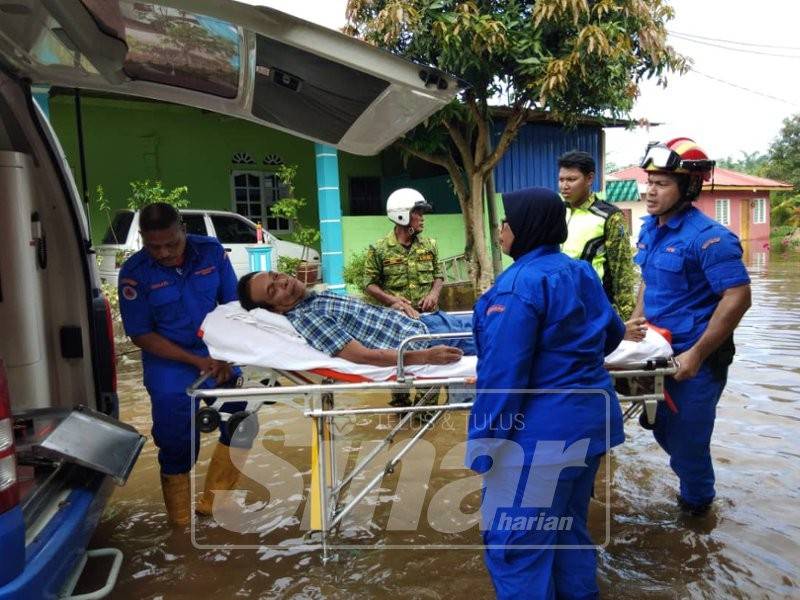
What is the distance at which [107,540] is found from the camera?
325cm

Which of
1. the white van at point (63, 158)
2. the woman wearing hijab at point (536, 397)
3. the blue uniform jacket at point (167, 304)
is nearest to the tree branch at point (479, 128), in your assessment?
the white van at point (63, 158)

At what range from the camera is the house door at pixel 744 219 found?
29.6 metres

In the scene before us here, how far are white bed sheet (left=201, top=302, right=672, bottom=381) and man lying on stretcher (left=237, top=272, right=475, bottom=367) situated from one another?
0.05 meters

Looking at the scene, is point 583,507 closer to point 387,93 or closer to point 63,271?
point 387,93

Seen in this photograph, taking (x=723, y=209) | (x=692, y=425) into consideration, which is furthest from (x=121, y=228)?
(x=723, y=209)

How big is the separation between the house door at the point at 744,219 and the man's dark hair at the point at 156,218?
31.6 metres

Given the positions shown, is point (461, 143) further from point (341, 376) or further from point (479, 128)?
point (341, 376)

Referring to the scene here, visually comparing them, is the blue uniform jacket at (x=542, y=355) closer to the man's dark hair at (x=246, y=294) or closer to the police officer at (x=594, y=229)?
the man's dark hair at (x=246, y=294)

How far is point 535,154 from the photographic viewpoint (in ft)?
37.5

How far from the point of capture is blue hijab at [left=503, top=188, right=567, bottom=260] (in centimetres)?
208

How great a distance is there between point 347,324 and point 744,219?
3175 centimetres

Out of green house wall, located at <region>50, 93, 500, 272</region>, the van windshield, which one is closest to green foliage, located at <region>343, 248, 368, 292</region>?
green house wall, located at <region>50, 93, 500, 272</region>

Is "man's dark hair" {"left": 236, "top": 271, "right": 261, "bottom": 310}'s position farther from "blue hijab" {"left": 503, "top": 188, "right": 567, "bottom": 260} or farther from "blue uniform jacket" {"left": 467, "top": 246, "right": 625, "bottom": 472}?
"blue hijab" {"left": 503, "top": 188, "right": 567, "bottom": 260}

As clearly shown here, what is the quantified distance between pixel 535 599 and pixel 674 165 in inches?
77.6
